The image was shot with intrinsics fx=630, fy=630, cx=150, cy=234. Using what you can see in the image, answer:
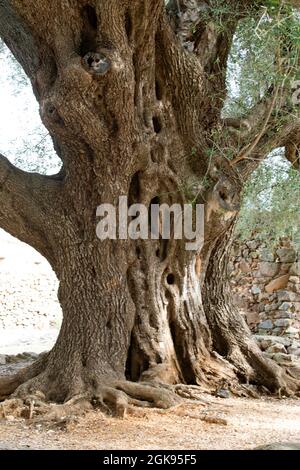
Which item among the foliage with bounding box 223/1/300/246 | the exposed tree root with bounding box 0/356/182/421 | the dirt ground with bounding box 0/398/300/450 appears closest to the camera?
the dirt ground with bounding box 0/398/300/450

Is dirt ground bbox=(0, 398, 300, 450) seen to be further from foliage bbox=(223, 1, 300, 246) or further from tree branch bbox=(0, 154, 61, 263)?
foliage bbox=(223, 1, 300, 246)

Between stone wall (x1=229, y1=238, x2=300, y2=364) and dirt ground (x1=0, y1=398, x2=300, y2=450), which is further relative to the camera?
stone wall (x1=229, y1=238, x2=300, y2=364)

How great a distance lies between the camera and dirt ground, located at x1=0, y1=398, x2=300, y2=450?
15.5ft

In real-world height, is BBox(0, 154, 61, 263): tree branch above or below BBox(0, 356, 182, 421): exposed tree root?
above

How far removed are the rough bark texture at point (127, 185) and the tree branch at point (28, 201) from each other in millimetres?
12

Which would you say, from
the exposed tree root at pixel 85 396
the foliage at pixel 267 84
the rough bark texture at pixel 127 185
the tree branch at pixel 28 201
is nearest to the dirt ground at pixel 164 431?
the exposed tree root at pixel 85 396

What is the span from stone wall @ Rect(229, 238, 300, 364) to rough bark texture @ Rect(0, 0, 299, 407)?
5235 millimetres

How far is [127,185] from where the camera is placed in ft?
21.7

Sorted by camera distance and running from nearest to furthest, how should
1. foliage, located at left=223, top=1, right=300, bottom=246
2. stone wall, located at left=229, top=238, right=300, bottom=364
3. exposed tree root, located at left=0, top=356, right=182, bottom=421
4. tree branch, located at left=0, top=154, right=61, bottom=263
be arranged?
1. exposed tree root, located at left=0, top=356, right=182, bottom=421
2. foliage, located at left=223, top=1, right=300, bottom=246
3. tree branch, located at left=0, top=154, right=61, bottom=263
4. stone wall, located at left=229, top=238, right=300, bottom=364

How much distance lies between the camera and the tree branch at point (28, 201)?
6.72 m

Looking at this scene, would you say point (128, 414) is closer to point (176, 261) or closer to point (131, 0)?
point (176, 261)

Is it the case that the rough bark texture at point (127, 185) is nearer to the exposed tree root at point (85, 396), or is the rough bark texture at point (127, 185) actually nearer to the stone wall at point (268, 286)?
the exposed tree root at point (85, 396)

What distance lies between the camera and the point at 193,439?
4945mm

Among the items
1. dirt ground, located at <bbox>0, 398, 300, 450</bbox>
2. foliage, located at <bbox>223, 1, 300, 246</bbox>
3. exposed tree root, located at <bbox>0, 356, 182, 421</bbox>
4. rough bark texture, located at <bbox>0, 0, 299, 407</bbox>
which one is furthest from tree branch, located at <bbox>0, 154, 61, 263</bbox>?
foliage, located at <bbox>223, 1, 300, 246</bbox>
